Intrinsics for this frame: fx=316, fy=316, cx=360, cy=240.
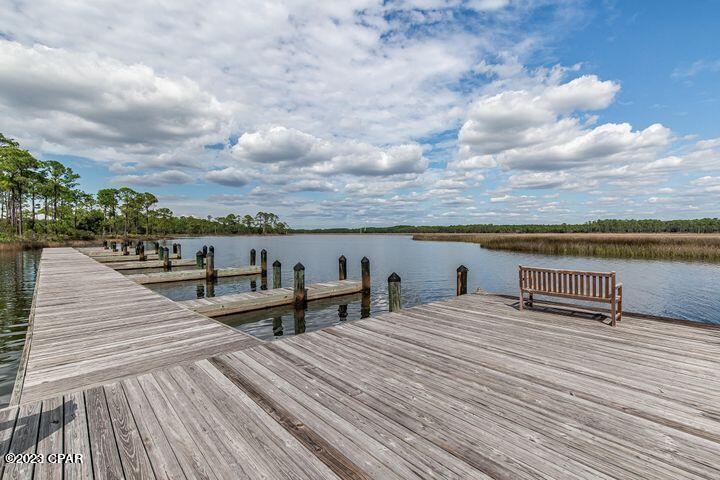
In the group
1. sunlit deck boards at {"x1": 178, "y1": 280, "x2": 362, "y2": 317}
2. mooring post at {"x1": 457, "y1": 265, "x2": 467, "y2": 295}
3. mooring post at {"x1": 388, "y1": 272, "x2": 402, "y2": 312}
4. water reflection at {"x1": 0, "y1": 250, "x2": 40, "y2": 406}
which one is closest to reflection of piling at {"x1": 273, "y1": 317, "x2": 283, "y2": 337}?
sunlit deck boards at {"x1": 178, "y1": 280, "x2": 362, "y2": 317}

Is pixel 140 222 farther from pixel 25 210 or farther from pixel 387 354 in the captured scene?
pixel 387 354

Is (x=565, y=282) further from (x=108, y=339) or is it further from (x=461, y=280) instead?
(x=108, y=339)

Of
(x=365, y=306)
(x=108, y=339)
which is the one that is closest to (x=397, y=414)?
(x=108, y=339)

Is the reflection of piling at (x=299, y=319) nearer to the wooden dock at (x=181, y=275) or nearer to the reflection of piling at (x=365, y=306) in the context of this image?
the reflection of piling at (x=365, y=306)

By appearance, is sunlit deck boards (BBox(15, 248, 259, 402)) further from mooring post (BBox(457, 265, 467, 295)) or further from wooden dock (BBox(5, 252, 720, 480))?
mooring post (BBox(457, 265, 467, 295))

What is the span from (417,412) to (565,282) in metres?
5.17

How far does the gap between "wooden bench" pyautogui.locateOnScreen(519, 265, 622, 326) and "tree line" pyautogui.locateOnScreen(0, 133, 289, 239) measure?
192ft

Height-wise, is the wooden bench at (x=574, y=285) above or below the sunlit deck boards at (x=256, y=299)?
above

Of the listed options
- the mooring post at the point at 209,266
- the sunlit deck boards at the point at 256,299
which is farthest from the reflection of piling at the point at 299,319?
the mooring post at the point at 209,266

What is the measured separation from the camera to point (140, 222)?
3342 inches

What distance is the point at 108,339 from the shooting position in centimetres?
606

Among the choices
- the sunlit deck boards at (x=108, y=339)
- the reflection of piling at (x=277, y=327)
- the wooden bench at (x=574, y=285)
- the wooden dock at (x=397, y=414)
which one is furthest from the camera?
the reflection of piling at (x=277, y=327)

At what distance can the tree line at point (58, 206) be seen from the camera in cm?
4312

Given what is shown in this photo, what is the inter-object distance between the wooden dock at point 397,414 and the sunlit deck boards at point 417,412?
0.02 m
